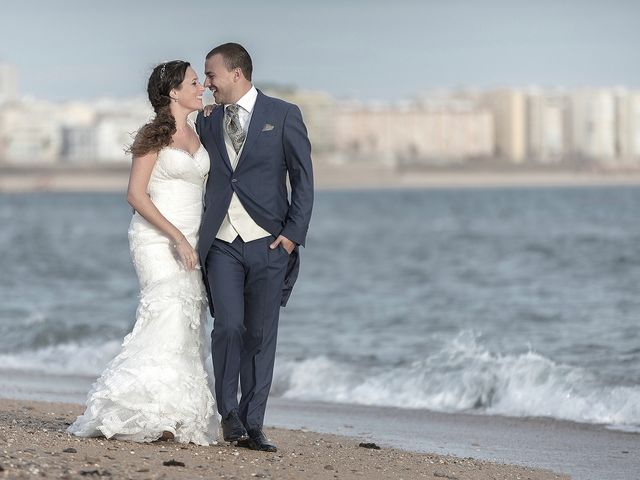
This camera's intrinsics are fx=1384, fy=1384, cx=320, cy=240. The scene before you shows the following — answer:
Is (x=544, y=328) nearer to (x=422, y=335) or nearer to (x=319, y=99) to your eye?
(x=422, y=335)

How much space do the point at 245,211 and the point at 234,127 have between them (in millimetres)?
314

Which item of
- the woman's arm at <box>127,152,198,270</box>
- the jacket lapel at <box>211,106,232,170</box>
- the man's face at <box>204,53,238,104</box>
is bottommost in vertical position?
the woman's arm at <box>127,152,198,270</box>

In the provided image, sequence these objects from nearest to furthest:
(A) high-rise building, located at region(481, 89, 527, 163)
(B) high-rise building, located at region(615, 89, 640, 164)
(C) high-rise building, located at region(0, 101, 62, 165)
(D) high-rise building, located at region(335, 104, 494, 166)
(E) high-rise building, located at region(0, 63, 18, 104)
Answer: (C) high-rise building, located at region(0, 101, 62, 165)
(B) high-rise building, located at region(615, 89, 640, 164)
(D) high-rise building, located at region(335, 104, 494, 166)
(A) high-rise building, located at region(481, 89, 527, 163)
(E) high-rise building, located at region(0, 63, 18, 104)

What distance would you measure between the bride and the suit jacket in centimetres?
10

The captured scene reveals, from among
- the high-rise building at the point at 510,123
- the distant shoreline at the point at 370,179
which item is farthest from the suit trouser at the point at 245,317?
the high-rise building at the point at 510,123

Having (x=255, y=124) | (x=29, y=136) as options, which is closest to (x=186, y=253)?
(x=255, y=124)

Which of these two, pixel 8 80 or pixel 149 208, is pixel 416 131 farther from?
pixel 149 208

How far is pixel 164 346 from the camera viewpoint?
5.05 metres

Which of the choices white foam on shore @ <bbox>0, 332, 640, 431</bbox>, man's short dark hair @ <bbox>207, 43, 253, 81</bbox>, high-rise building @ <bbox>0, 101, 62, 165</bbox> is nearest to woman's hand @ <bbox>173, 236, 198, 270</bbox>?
man's short dark hair @ <bbox>207, 43, 253, 81</bbox>

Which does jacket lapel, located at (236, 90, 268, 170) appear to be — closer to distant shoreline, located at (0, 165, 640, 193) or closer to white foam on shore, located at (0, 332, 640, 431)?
white foam on shore, located at (0, 332, 640, 431)

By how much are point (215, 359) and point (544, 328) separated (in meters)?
7.21

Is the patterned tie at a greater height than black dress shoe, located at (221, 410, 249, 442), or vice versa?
the patterned tie

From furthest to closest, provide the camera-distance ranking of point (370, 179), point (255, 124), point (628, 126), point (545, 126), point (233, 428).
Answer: point (545, 126)
point (628, 126)
point (370, 179)
point (233, 428)
point (255, 124)

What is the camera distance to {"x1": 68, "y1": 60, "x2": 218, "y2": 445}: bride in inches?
196
